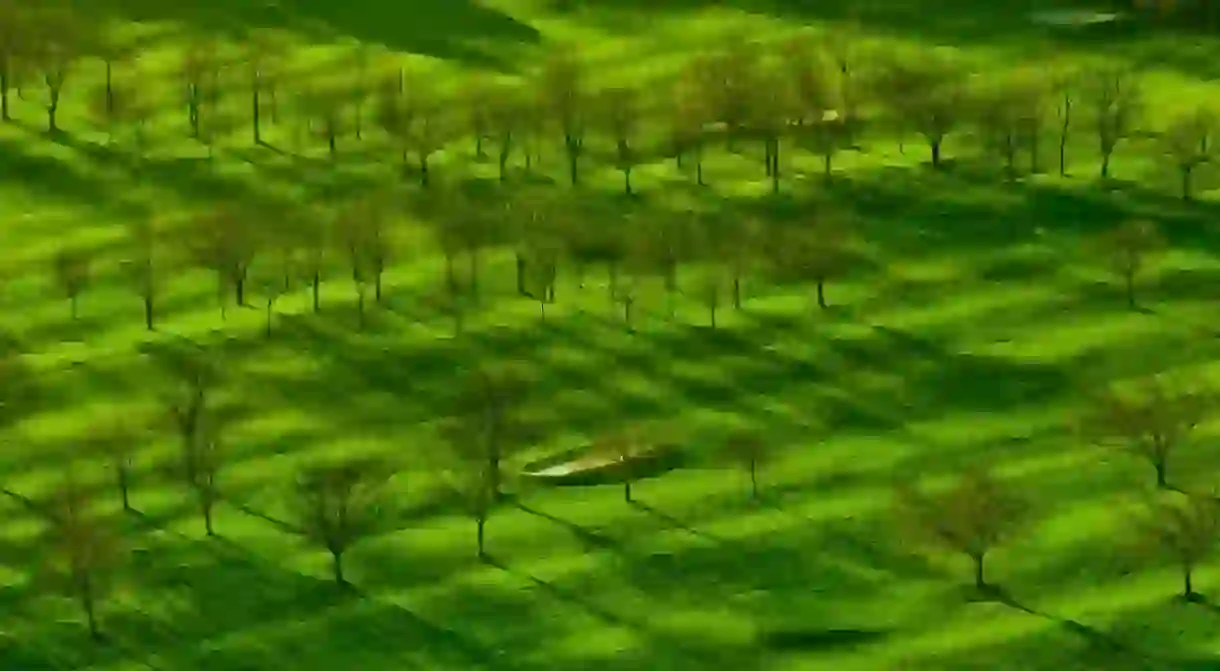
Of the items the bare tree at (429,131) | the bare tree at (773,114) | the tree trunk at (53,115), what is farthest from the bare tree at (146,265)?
the bare tree at (773,114)

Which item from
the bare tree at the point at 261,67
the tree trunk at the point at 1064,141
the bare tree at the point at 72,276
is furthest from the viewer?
the bare tree at the point at 261,67

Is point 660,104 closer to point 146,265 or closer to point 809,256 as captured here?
point 809,256

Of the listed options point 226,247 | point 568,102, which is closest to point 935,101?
point 568,102

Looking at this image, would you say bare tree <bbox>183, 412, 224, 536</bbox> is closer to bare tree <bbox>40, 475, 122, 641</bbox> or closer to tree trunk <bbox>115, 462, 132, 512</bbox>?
tree trunk <bbox>115, 462, 132, 512</bbox>

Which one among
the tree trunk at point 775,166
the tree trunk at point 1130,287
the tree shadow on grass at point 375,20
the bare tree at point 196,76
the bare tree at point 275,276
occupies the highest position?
the tree shadow on grass at point 375,20

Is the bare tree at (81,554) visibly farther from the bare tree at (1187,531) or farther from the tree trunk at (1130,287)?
the tree trunk at (1130,287)

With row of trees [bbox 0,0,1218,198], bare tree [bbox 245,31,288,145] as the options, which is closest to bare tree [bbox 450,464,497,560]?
row of trees [bbox 0,0,1218,198]
